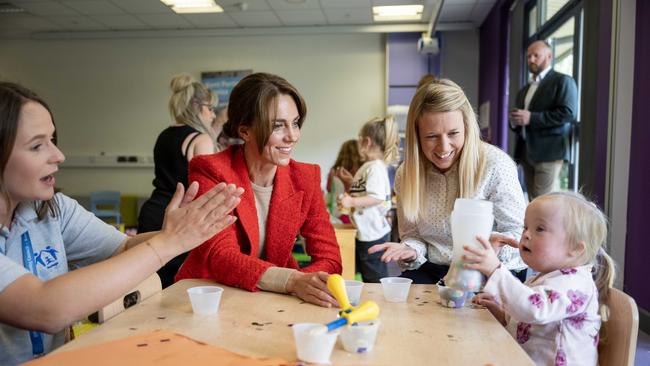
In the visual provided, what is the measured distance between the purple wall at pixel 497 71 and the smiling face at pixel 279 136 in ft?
18.1

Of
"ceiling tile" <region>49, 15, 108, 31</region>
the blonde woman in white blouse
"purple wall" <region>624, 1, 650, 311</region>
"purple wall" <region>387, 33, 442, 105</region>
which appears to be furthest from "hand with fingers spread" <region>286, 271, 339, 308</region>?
"ceiling tile" <region>49, 15, 108, 31</region>

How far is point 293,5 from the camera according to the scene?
271 inches

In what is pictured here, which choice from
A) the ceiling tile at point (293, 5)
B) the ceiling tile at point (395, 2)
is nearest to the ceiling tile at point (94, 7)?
the ceiling tile at point (293, 5)

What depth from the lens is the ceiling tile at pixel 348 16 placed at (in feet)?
23.4

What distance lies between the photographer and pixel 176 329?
1192 mm

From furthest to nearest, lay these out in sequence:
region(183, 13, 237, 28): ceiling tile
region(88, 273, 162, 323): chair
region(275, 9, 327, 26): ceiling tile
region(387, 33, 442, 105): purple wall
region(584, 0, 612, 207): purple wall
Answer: region(387, 33, 442, 105): purple wall < region(183, 13, 237, 28): ceiling tile < region(275, 9, 327, 26): ceiling tile < region(584, 0, 612, 207): purple wall < region(88, 273, 162, 323): chair

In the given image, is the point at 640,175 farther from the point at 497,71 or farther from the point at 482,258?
the point at 497,71

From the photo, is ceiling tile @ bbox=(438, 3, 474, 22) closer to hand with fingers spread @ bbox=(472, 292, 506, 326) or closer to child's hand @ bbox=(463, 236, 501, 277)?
hand with fingers spread @ bbox=(472, 292, 506, 326)

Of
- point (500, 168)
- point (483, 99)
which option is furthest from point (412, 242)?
point (483, 99)

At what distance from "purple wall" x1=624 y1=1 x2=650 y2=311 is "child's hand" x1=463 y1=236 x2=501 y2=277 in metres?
2.44

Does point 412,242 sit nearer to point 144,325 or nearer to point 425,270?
point 425,270

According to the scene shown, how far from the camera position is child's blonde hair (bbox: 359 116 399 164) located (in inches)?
159

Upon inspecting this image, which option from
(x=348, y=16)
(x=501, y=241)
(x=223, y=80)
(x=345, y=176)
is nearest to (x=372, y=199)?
(x=345, y=176)

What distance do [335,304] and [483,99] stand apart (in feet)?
22.9
